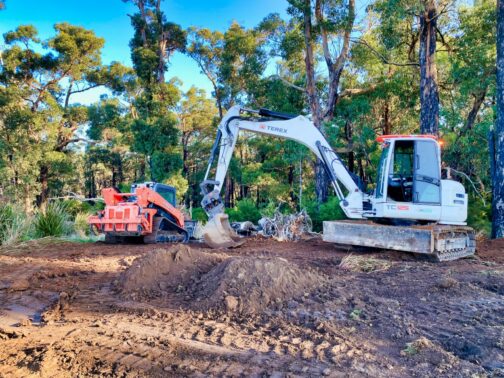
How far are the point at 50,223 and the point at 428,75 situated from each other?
492 inches

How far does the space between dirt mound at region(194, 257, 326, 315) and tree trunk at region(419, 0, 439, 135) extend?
33.2 feet

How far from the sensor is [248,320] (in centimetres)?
430

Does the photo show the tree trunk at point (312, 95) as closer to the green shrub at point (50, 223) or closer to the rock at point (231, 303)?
the green shrub at point (50, 223)

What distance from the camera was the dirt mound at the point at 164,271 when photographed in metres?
5.68

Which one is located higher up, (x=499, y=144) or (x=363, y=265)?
(x=499, y=144)

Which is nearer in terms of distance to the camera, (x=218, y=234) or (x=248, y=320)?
(x=248, y=320)

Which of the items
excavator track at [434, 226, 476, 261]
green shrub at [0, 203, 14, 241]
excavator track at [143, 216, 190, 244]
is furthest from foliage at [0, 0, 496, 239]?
excavator track at [434, 226, 476, 261]

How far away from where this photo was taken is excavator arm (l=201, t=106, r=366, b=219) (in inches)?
382

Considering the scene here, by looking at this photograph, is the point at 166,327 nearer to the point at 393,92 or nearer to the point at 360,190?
the point at 360,190

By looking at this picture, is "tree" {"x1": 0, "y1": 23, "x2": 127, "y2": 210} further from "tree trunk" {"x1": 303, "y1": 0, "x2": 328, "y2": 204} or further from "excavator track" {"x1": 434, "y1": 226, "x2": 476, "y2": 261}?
"excavator track" {"x1": 434, "y1": 226, "x2": 476, "y2": 261}

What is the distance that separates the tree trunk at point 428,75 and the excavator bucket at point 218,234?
7.56 metres

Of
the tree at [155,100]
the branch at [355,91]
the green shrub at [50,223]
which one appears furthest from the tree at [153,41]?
the green shrub at [50,223]

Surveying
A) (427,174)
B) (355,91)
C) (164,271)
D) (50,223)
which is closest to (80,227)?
(50,223)

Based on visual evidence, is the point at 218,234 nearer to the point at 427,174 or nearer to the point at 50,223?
the point at 427,174
